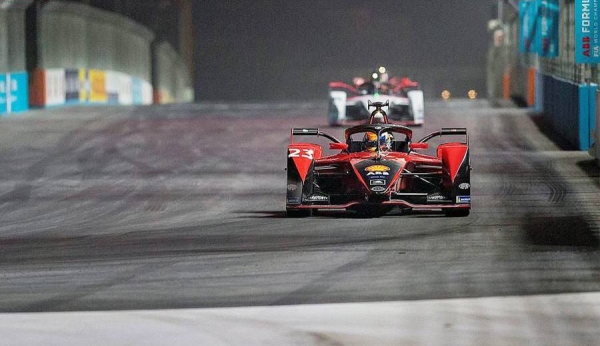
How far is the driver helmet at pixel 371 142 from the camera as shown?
15914mm

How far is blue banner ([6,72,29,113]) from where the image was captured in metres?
42.0

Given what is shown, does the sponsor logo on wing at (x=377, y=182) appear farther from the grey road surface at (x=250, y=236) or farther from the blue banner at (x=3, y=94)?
the blue banner at (x=3, y=94)

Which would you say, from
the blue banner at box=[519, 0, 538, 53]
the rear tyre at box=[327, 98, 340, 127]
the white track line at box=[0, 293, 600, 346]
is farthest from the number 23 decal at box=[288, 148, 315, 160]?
the blue banner at box=[519, 0, 538, 53]

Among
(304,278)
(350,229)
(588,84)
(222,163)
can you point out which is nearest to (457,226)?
(350,229)

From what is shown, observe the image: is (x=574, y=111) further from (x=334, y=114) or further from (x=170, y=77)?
(x=170, y=77)

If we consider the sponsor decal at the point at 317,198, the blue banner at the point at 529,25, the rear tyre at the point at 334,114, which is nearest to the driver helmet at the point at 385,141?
the sponsor decal at the point at 317,198

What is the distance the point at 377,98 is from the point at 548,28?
20.4ft

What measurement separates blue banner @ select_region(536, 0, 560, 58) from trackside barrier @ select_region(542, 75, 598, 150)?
1669 mm

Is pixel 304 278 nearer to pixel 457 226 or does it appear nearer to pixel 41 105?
pixel 457 226

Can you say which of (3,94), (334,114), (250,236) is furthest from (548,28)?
(250,236)

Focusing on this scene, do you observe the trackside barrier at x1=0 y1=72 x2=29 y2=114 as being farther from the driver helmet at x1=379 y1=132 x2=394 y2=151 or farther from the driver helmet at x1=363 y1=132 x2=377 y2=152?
the driver helmet at x1=363 y1=132 x2=377 y2=152

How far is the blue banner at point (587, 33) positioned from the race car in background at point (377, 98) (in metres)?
8.12

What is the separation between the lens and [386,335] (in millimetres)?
8867

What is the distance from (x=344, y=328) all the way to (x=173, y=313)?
140 cm
